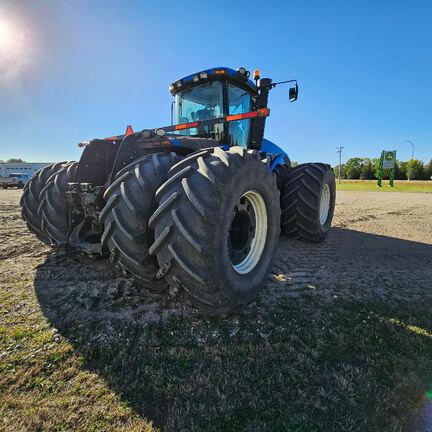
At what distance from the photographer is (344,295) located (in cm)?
320

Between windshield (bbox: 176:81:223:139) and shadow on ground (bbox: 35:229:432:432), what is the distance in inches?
87.9

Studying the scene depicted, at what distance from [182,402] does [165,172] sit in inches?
67.0

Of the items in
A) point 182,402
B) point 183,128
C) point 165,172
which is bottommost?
point 182,402

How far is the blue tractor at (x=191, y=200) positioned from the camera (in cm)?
211

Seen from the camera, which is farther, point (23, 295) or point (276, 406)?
point (23, 295)

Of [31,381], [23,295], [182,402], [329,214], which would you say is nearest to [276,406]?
[182,402]

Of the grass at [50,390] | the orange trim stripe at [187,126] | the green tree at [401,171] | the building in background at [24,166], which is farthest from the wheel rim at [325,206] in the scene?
the green tree at [401,171]

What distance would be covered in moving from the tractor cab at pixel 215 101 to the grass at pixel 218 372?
2665mm

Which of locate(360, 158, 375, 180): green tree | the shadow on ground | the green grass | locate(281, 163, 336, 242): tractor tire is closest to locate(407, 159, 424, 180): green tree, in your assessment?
locate(360, 158, 375, 180): green tree

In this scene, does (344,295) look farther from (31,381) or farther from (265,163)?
(31,381)

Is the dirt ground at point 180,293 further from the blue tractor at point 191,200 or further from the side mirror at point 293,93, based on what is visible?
the side mirror at point 293,93

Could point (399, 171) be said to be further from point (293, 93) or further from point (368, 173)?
point (293, 93)

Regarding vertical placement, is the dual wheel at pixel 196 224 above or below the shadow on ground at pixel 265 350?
above

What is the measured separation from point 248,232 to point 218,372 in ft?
4.48
